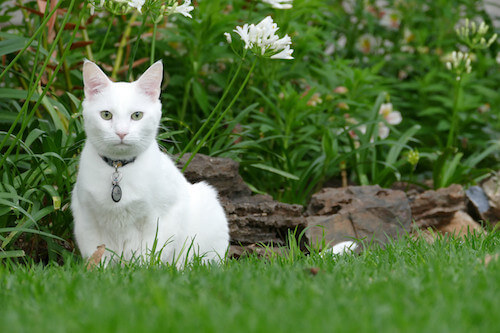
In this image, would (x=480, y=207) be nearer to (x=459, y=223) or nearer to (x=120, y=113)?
(x=459, y=223)

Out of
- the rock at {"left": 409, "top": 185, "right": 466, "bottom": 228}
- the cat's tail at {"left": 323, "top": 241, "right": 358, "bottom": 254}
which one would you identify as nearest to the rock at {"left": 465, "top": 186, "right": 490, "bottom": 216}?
the rock at {"left": 409, "top": 185, "right": 466, "bottom": 228}

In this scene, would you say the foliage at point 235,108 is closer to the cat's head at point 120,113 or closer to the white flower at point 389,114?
the white flower at point 389,114

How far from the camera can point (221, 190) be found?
4.39m

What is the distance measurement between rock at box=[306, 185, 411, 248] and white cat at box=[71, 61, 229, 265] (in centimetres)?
115

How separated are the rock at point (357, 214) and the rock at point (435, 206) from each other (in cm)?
33

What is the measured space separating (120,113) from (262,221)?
4.46 feet

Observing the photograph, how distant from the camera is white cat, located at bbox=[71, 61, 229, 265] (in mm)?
3189

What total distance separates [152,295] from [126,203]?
3.23 feet

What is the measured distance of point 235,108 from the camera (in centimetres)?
560

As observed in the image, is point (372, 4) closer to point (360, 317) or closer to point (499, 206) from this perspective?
point (499, 206)

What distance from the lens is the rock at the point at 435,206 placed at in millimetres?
4848

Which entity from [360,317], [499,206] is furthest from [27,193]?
[499,206]

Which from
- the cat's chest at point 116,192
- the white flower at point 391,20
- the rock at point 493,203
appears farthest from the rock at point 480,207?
the cat's chest at point 116,192

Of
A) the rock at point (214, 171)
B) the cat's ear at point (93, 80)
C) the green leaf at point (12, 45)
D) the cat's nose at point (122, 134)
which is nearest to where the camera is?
the cat's nose at point (122, 134)
